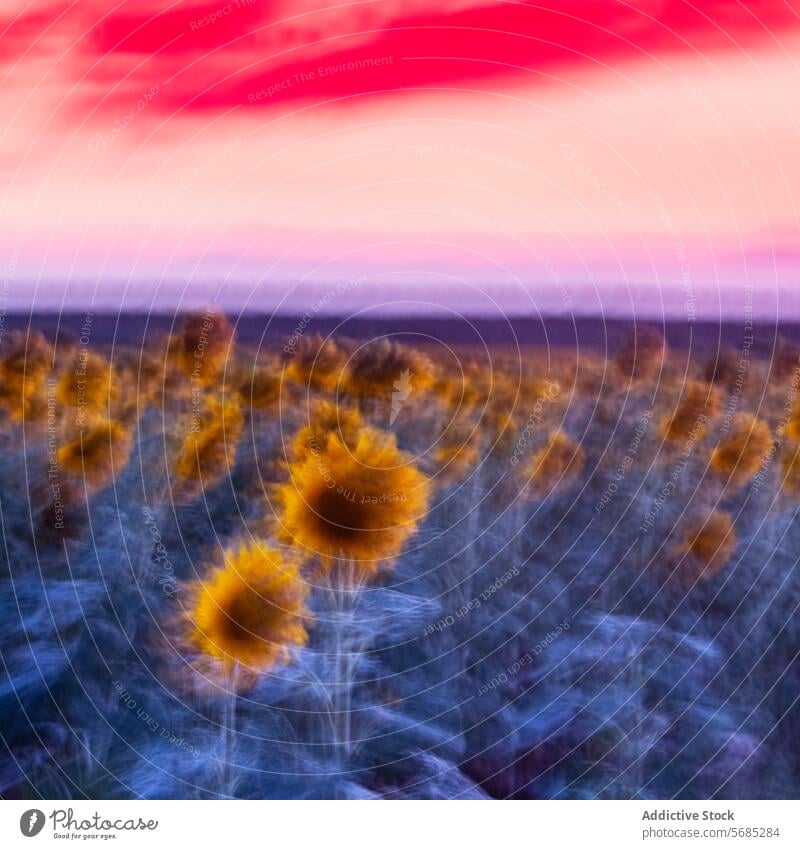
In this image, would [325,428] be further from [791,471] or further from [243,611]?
[791,471]

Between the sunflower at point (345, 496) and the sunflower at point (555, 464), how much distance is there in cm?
23

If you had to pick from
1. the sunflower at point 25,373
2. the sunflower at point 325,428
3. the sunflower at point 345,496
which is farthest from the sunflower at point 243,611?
the sunflower at point 25,373

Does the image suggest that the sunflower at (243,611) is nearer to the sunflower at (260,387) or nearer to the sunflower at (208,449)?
the sunflower at (208,449)

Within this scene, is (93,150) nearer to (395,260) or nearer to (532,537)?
(395,260)

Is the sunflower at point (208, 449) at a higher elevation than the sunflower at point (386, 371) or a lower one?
lower

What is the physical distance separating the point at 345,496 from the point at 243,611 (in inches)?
12.9

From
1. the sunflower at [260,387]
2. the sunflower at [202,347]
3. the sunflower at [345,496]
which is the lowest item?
the sunflower at [345,496]

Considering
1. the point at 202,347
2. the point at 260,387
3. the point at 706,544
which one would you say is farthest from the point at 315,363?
the point at 706,544

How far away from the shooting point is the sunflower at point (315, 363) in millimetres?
2441

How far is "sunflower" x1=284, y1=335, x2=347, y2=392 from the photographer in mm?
2441

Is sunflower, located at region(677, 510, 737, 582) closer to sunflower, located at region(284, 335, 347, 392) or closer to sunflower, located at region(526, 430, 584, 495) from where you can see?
sunflower, located at region(526, 430, 584, 495)

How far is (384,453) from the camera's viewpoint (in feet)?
7.99
